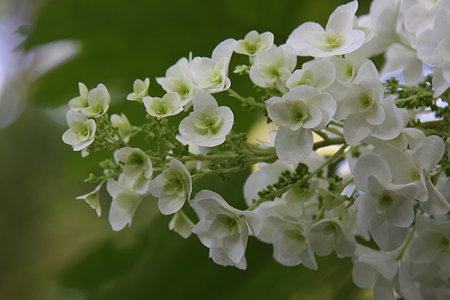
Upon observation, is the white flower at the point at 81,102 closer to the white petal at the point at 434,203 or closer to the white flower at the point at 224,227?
the white flower at the point at 224,227

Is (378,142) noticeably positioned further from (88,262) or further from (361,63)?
(88,262)

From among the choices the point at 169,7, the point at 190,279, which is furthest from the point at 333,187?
the point at 169,7

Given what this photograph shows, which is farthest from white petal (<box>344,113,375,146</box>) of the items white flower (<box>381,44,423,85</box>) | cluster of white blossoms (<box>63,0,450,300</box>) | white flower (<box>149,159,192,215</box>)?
white flower (<box>381,44,423,85</box>)

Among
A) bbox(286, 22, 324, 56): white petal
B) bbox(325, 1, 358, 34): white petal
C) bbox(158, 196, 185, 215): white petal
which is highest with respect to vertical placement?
bbox(325, 1, 358, 34): white petal

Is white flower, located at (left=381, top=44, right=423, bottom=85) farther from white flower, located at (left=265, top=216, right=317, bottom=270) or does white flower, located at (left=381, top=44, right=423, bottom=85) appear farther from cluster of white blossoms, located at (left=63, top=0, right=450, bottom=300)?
white flower, located at (left=265, top=216, right=317, bottom=270)

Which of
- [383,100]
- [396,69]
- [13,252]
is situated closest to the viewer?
[383,100]

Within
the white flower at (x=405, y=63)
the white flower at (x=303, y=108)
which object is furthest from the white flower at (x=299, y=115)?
the white flower at (x=405, y=63)

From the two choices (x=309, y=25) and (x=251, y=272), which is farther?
(x=251, y=272)
